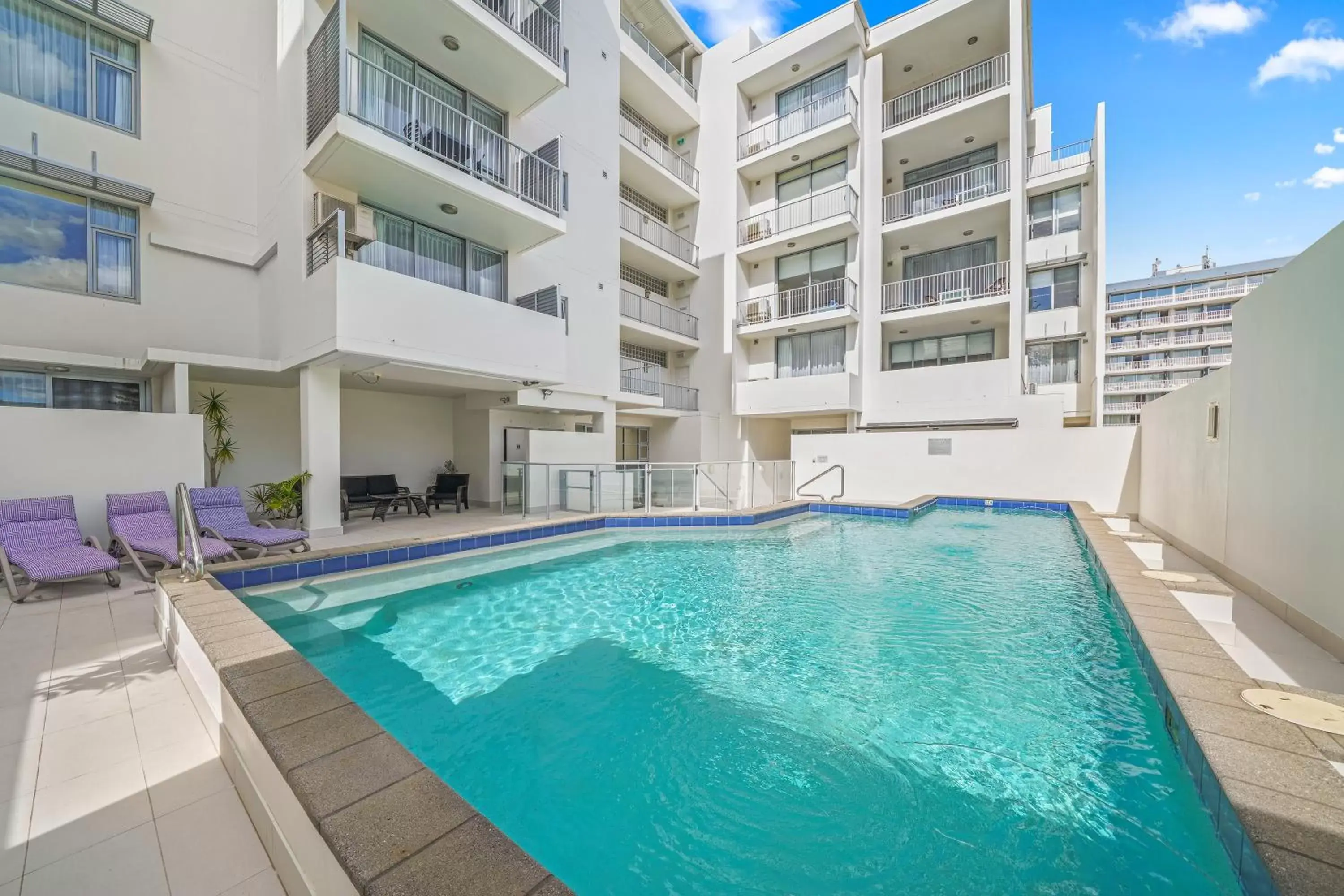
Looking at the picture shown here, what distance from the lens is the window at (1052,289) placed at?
49.0ft

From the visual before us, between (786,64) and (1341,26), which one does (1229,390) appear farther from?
(786,64)

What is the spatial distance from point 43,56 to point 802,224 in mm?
15779

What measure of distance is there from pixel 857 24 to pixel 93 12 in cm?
1683

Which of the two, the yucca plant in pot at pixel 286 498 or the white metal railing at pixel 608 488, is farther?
the white metal railing at pixel 608 488

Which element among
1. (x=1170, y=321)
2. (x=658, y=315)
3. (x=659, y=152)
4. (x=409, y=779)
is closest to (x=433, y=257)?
(x=658, y=315)

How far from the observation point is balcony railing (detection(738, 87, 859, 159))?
15.4 m

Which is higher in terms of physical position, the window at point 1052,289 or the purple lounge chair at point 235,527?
the window at point 1052,289

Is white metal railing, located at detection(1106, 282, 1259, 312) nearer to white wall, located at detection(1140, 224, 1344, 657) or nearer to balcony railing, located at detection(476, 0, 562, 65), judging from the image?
white wall, located at detection(1140, 224, 1344, 657)

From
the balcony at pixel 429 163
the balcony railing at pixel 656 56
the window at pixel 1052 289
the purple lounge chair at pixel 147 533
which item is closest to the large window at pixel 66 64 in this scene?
the balcony at pixel 429 163

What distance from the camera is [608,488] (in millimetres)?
9906

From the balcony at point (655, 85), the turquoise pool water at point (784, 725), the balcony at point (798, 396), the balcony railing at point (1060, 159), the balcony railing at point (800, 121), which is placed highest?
the balcony at point (655, 85)

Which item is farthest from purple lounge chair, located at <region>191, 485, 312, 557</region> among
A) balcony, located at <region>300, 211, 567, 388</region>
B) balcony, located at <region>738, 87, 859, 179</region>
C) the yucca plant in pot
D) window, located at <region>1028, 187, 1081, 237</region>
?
window, located at <region>1028, 187, 1081, 237</region>

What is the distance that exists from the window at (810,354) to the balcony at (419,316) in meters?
8.65

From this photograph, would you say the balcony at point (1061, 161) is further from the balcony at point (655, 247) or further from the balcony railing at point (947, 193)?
the balcony at point (655, 247)
